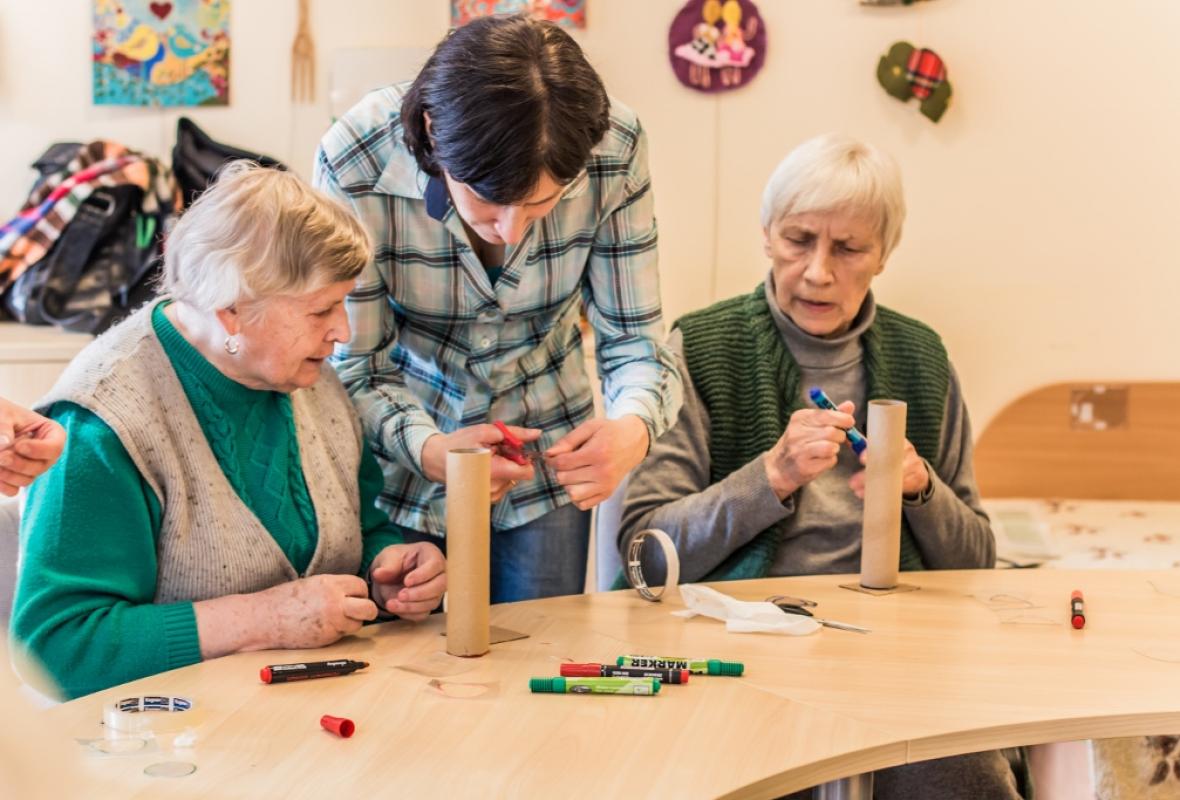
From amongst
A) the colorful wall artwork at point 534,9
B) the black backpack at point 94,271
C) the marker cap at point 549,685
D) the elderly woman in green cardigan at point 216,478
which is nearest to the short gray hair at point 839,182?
the elderly woman in green cardigan at point 216,478

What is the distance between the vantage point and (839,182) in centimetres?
207

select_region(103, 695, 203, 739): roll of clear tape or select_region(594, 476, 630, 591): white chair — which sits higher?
select_region(103, 695, 203, 739): roll of clear tape

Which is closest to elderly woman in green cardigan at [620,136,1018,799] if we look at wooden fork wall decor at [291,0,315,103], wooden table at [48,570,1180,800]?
wooden table at [48,570,1180,800]

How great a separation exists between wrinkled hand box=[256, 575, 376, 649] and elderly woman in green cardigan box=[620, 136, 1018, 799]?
507 mm

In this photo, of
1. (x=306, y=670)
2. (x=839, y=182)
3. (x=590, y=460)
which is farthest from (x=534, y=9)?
(x=306, y=670)

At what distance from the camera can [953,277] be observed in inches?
141

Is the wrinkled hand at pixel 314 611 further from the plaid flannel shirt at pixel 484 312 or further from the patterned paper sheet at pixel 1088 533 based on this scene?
the patterned paper sheet at pixel 1088 533

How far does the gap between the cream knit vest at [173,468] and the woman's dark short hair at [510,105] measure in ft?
1.35

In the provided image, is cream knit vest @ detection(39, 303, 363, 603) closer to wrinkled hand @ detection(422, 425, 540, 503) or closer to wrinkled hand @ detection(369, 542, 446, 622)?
wrinkled hand @ detection(369, 542, 446, 622)

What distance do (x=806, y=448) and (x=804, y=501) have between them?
25 centimetres

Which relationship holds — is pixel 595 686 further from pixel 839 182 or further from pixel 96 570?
pixel 839 182

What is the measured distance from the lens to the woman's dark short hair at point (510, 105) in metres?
1.50

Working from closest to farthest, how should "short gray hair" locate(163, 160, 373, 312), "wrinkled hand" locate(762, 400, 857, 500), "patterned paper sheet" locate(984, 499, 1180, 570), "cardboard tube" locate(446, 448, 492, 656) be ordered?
"cardboard tube" locate(446, 448, 492, 656)
"short gray hair" locate(163, 160, 373, 312)
"wrinkled hand" locate(762, 400, 857, 500)
"patterned paper sheet" locate(984, 499, 1180, 570)

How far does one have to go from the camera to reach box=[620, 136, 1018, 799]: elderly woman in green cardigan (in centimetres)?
190
